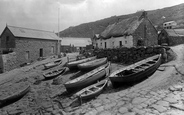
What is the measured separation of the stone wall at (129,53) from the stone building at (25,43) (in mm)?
16836

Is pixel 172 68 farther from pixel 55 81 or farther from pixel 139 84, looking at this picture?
pixel 55 81

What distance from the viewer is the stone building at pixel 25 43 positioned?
23750 millimetres

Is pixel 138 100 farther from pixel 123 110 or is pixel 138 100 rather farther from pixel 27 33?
pixel 27 33

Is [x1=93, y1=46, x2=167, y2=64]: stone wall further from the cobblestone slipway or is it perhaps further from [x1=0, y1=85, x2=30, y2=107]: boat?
[x1=0, y1=85, x2=30, y2=107]: boat

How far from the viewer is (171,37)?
2525 cm

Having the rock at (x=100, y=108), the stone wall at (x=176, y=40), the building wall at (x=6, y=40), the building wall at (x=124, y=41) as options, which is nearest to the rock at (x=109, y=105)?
the rock at (x=100, y=108)

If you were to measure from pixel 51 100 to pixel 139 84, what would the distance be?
6542 millimetres

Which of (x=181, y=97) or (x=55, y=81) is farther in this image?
(x=55, y=81)

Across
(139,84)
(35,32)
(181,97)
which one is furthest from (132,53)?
(35,32)

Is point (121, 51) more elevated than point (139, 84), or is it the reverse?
point (121, 51)

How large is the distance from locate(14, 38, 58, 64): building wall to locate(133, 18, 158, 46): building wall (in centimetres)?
1963

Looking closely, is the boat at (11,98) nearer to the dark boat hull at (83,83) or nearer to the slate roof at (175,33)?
the dark boat hull at (83,83)

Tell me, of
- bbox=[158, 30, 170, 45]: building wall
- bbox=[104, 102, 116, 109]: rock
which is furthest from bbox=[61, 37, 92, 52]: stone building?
bbox=[104, 102, 116, 109]: rock

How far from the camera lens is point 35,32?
28.6 m
